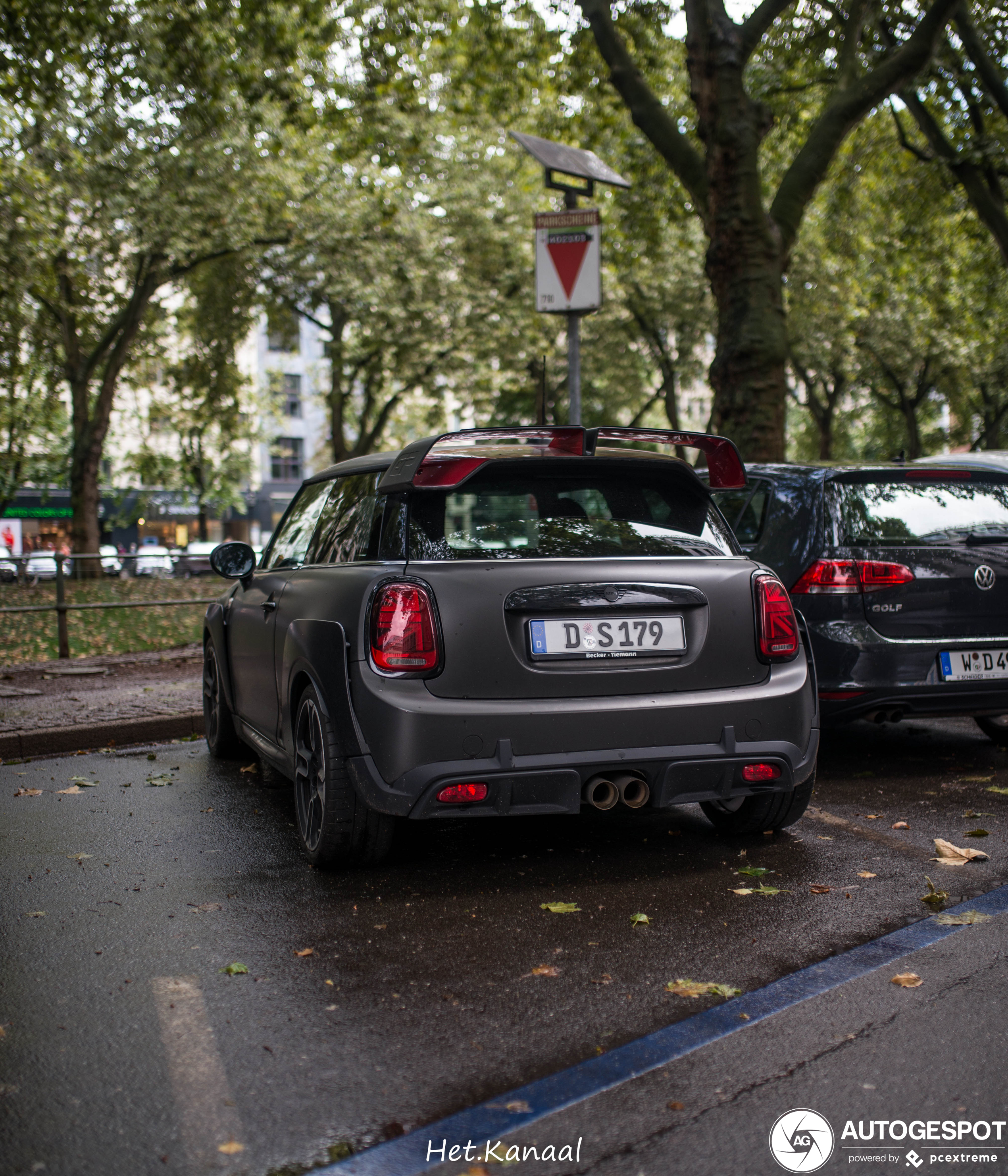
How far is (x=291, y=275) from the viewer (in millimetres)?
29703

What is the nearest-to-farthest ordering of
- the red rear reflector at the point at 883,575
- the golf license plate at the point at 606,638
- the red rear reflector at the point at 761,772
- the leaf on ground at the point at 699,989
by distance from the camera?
the leaf on ground at the point at 699,989 → the golf license plate at the point at 606,638 → the red rear reflector at the point at 761,772 → the red rear reflector at the point at 883,575

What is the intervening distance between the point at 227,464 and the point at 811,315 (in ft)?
101

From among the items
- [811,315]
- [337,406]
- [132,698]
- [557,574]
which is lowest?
[132,698]

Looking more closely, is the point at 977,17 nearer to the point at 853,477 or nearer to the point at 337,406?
the point at 853,477

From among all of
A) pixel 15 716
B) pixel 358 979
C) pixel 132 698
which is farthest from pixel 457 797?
pixel 132 698

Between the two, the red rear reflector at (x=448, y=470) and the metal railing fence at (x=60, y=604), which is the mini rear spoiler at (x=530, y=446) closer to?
the red rear reflector at (x=448, y=470)

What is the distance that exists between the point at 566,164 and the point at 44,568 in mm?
6763

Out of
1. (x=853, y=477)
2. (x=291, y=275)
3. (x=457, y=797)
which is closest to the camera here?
(x=457, y=797)

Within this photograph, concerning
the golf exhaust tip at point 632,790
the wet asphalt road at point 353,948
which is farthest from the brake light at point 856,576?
the golf exhaust tip at point 632,790

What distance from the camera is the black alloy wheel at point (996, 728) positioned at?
7.09 metres

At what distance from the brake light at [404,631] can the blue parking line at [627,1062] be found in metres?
1.51

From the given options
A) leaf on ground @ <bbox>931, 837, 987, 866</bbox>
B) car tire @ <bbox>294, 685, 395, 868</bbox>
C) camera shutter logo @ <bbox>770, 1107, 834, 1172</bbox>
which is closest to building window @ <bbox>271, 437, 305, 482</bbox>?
car tire @ <bbox>294, 685, 395, 868</bbox>

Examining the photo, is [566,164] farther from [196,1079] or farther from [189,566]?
[196,1079]

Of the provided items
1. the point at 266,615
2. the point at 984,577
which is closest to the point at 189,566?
the point at 266,615
